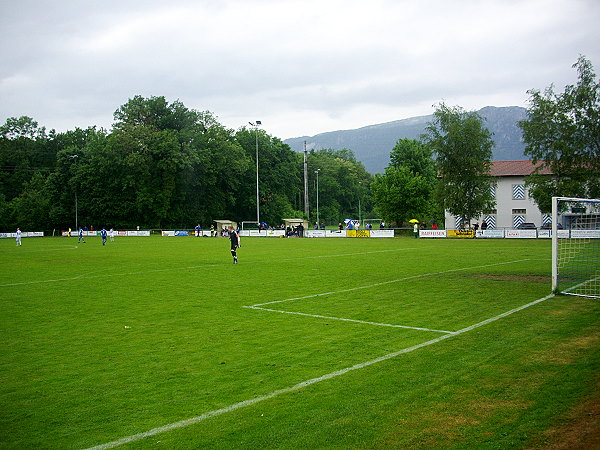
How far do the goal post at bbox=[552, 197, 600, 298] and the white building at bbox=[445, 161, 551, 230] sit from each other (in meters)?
43.7

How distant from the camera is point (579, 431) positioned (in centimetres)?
504

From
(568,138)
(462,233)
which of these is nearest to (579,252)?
(568,138)

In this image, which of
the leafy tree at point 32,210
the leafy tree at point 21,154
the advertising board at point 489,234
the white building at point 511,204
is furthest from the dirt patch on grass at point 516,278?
the leafy tree at point 21,154

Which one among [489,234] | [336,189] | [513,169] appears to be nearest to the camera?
[489,234]

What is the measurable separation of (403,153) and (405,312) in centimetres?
7277

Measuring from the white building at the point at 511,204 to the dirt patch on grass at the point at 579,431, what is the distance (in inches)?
2514

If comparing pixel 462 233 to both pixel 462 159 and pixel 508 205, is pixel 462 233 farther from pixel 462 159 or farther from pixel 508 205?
pixel 508 205

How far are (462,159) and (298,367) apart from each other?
4872cm

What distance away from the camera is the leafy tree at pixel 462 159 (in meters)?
52.2

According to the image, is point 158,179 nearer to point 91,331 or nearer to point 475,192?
point 475,192

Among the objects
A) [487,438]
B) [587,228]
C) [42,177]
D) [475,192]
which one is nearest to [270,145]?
[42,177]

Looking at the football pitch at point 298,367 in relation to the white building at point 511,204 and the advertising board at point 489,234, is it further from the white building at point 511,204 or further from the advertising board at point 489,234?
the white building at point 511,204

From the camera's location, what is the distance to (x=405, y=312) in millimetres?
12172

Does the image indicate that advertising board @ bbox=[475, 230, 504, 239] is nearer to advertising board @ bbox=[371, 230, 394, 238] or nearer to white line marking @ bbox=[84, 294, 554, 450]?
advertising board @ bbox=[371, 230, 394, 238]
